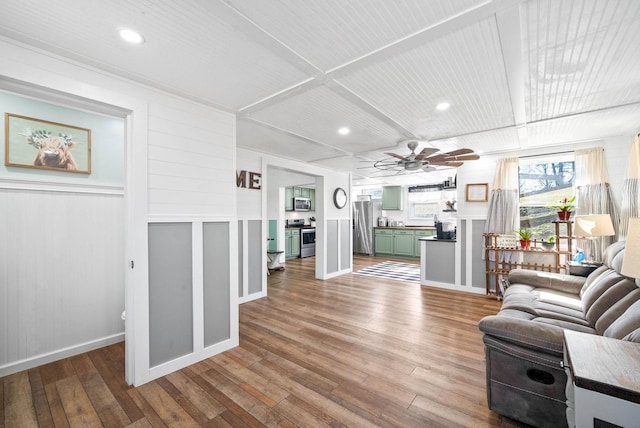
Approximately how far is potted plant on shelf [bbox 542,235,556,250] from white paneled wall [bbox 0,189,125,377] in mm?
5678

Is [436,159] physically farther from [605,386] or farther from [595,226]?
[605,386]

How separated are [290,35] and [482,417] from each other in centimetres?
262

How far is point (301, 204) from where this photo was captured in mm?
8555

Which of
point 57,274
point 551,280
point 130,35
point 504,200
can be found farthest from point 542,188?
point 57,274

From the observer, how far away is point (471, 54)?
1725 millimetres

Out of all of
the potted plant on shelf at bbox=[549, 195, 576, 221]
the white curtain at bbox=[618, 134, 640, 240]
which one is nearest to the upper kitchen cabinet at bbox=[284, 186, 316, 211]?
the potted plant on shelf at bbox=[549, 195, 576, 221]

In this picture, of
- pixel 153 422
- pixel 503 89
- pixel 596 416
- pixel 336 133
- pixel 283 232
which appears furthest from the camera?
pixel 283 232

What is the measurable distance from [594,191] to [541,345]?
3446mm

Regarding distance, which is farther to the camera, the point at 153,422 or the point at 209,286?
the point at 209,286

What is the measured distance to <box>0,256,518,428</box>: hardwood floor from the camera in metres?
1.68

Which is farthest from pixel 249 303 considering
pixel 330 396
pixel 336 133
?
pixel 336 133

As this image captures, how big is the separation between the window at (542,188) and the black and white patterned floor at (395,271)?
7.32 feet

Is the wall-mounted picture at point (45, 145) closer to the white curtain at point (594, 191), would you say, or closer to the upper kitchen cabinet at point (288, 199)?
the upper kitchen cabinet at point (288, 199)

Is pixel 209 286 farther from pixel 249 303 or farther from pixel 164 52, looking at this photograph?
pixel 164 52
